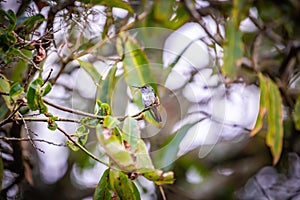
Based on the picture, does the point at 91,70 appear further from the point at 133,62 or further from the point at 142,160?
the point at 142,160

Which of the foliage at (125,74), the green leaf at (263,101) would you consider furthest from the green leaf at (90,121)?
the green leaf at (263,101)

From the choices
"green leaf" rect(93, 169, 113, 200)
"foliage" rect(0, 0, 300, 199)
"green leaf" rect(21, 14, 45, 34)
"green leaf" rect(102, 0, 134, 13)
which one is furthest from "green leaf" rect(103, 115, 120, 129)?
"green leaf" rect(102, 0, 134, 13)

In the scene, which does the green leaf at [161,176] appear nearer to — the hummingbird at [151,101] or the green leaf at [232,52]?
the hummingbird at [151,101]

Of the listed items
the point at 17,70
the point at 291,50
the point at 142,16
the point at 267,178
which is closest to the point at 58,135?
the point at 17,70

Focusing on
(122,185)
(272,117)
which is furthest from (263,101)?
(122,185)

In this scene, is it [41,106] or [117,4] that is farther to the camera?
[117,4]
